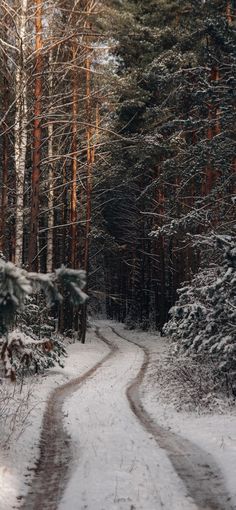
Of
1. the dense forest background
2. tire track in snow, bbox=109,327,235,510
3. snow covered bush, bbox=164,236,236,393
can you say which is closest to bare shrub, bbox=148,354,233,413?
snow covered bush, bbox=164,236,236,393

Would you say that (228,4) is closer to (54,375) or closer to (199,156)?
(199,156)

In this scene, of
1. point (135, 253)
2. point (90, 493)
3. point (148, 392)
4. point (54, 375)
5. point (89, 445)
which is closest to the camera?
point (90, 493)

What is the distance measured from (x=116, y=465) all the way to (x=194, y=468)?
3.75 ft

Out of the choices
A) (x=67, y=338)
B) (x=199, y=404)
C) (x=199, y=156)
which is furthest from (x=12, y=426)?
(x=67, y=338)

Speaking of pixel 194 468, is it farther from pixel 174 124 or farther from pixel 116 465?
pixel 174 124

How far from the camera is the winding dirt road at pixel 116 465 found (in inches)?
228

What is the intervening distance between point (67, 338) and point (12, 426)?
17752mm

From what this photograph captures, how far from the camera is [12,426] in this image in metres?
8.77

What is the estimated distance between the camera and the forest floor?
5895 millimetres

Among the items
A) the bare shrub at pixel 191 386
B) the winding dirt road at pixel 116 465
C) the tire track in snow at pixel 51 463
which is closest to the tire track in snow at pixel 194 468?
the winding dirt road at pixel 116 465

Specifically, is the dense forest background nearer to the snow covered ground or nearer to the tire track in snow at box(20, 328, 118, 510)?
the snow covered ground

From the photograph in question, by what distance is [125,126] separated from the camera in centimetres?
1407

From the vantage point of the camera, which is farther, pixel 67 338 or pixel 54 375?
pixel 67 338

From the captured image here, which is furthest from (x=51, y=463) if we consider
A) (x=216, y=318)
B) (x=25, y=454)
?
(x=216, y=318)
